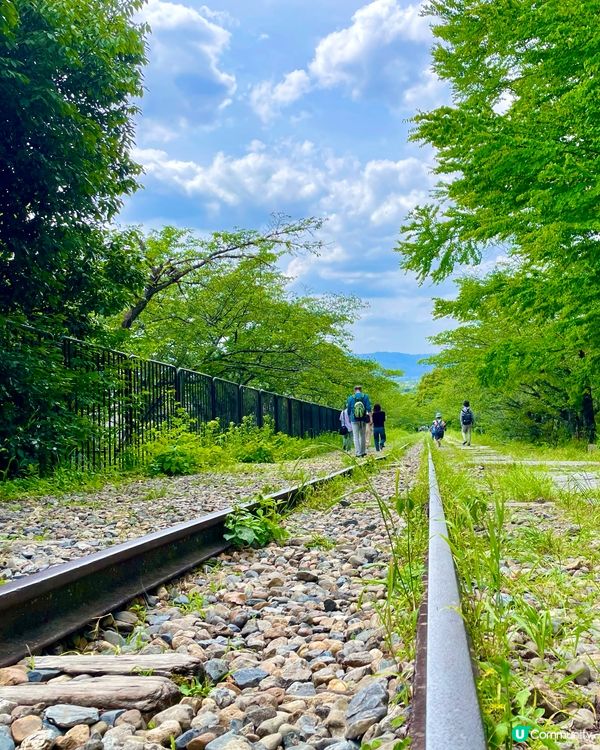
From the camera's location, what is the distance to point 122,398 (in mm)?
11688

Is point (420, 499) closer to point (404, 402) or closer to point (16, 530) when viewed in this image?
point (16, 530)

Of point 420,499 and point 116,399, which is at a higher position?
point 116,399

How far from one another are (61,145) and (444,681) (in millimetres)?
10313

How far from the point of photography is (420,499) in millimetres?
4922

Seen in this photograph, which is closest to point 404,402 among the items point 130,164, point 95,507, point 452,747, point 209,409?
point 209,409

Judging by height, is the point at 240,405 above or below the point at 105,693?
above

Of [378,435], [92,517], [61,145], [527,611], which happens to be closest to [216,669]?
[527,611]

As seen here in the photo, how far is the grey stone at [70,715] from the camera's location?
1.50m

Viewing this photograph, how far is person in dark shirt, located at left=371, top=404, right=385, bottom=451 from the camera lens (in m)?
22.8

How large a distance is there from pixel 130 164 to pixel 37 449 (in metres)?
6.02

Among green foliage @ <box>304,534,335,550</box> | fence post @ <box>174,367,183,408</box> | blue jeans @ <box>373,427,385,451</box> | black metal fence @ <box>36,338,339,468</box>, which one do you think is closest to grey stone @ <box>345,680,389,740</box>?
green foliage @ <box>304,534,335,550</box>

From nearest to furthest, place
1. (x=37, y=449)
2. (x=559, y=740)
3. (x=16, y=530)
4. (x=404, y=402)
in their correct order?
1. (x=559, y=740)
2. (x=16, y=530)
3. (x=37, y=449)
4. (x=404, y=402)

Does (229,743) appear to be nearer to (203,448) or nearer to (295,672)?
(295,672)

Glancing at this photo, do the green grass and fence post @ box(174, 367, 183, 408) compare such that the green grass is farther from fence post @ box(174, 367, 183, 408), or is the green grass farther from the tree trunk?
fence post @ box(174, 367, 183, 408)
